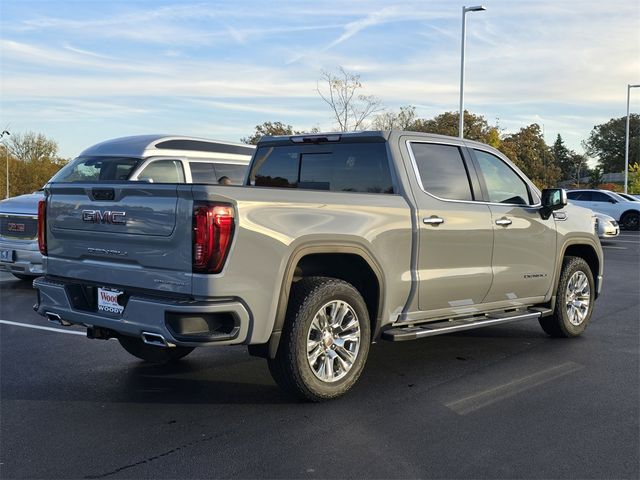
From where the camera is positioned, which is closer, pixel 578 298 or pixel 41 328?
pixel 578 298

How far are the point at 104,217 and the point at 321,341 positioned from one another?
172 cm

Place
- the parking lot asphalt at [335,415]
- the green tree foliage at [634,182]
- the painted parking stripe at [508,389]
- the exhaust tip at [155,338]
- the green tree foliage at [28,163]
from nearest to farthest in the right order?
the parking lot asphalt at [335,415] < the exhaust tip at [155,338] < the painted parking stripe at [508,389] < the green tree foliage at [634,182] < the green tree foliage at [28,163]

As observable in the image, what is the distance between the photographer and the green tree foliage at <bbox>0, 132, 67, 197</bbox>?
2549 inches

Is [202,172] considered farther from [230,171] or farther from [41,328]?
[41,328]

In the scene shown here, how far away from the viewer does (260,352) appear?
4.60 metres

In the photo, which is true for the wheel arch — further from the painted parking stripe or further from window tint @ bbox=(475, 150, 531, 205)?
window tint @ bbox=(475, 150, 531, 205)

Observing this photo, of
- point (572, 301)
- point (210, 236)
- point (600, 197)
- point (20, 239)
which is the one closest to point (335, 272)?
point (210, 236)

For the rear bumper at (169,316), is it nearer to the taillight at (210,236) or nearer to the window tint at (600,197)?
the taillight at (210,236)

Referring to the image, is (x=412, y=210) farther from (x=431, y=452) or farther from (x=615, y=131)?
(x=615, y=131)

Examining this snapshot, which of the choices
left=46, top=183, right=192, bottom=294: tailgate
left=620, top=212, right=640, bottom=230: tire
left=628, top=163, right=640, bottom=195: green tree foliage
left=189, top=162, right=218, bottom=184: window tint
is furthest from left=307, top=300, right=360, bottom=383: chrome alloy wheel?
left=628, top=163, right=640, bottom=195: green tree foliage

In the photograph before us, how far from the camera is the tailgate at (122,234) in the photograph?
4.24 m

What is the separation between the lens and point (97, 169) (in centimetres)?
1013

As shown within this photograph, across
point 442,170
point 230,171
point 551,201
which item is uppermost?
point 230,171

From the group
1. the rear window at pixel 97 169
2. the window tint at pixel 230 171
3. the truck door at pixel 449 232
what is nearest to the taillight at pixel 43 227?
the truck door at pixel 449 232
